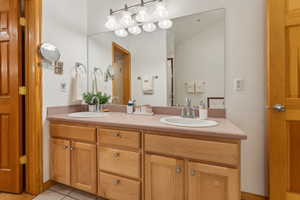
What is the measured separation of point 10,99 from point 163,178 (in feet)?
5.49

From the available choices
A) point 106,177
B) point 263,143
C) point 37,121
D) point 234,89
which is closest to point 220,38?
point 234,89

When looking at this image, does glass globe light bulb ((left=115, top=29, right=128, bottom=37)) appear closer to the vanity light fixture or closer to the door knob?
the vanity light fixture

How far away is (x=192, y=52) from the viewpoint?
166 cm

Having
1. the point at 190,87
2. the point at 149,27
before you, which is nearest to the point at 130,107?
the point at 190,87

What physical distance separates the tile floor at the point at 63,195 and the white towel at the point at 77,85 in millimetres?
1011

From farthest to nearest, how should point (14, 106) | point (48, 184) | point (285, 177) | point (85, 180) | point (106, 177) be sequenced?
point (48, 184), point (14, 106), point (85, 180), point (106, 177), point (285, 177)

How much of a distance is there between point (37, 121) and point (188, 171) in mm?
1512

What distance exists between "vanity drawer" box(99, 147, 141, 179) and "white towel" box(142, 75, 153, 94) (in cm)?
81

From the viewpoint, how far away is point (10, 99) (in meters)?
1.61

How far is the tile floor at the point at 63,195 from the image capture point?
1.56 meters

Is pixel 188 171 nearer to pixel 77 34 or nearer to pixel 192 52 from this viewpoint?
pixel 192 52

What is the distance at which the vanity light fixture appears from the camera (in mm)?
1747

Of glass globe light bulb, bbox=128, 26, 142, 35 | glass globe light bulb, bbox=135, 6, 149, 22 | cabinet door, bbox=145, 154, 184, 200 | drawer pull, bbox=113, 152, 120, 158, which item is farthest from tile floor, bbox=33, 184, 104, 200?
glass globe light bulb, bbox=135, 6, 149, 22

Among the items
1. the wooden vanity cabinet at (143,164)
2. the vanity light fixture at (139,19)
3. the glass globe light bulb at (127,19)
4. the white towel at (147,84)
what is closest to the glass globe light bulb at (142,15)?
the vanity light fixture at (139,19)
